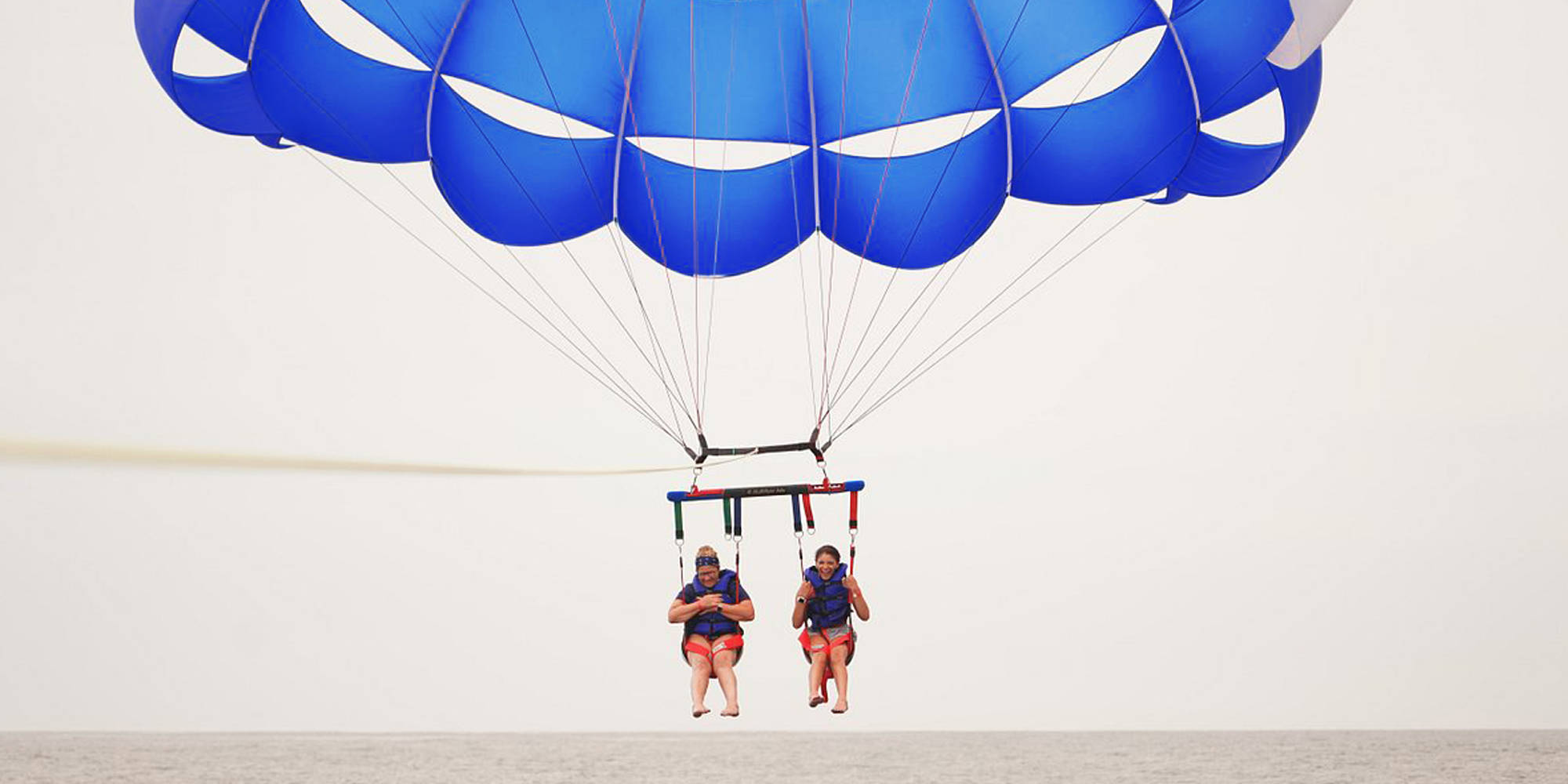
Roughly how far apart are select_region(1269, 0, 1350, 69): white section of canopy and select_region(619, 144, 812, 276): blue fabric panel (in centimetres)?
A: 306

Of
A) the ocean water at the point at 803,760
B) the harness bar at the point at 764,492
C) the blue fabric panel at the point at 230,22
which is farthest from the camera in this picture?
the ocean water at the point at 803,760

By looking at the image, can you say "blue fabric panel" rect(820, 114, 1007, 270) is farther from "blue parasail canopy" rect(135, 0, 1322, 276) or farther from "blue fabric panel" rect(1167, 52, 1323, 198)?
"blue fabric panel" rect(1167, 52, 1323, 198)

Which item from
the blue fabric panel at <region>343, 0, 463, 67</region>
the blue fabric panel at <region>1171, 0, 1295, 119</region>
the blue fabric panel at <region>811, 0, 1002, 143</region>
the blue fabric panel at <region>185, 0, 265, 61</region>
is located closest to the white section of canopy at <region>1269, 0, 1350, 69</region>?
the blue fabric panel at <region>1171, 0, 1295, 119</region>

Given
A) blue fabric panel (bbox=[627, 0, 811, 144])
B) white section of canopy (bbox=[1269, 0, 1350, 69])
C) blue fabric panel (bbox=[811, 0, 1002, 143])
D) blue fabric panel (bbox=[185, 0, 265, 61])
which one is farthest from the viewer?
blue fabric panel (bbox=[627, 0, 811, 144])

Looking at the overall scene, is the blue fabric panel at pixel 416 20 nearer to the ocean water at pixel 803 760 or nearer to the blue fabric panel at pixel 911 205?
the blue fabric panel at pixel 911 205

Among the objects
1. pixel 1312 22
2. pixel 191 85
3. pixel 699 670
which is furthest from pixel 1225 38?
pixel 191 85

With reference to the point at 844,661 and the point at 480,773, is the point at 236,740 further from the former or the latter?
the point at 844,661

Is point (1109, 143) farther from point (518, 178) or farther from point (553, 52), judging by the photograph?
point (518, 178)

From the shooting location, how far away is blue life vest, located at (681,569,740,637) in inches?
316

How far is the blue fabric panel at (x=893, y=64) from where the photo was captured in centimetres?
941

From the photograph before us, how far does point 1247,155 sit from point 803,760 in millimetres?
45156

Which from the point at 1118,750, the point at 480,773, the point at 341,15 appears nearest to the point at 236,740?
the point at 480,773

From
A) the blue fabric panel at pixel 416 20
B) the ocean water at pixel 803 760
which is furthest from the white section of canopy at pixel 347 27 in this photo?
the ocean water at pixel 803 760

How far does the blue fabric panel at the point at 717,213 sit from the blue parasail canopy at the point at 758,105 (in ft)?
0.04
